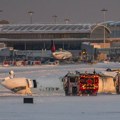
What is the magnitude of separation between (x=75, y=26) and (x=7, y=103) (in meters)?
135

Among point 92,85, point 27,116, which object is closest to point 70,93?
point 92,85

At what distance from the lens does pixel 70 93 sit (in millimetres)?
28484

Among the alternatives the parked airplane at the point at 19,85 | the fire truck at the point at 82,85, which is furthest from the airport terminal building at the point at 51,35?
the fire truck at the point at 82,85

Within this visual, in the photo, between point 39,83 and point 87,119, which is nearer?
point 87,119

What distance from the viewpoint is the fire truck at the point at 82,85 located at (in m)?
28.2

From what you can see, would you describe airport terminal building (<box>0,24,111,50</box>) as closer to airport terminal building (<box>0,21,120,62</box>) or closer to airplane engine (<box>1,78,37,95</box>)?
airport terminal building (<box>0,21,120,62</box>)

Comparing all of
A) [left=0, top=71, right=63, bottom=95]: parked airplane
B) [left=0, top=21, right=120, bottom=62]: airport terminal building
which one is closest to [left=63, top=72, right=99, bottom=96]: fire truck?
[left=0, top=71, right=63, bottom=95]: parked airplane

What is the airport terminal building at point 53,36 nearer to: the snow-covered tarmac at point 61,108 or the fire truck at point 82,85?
the fire truck at point 82,85

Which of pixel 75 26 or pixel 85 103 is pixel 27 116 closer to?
→ pixel 85 103

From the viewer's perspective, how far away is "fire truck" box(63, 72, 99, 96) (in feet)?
92.5

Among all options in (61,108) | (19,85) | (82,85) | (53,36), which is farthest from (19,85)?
(53,36)

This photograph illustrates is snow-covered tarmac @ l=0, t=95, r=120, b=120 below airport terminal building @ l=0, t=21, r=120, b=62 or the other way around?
below

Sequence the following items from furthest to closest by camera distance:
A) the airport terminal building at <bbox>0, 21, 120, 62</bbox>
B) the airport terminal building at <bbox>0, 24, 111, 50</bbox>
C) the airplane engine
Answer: the airport terminal building at <bbox>0, 24, 111, 50</bbox>, the airport terminal building at <bbox>0, 21, 120, 62</bbox>, the airplane engine

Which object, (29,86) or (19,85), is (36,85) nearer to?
(29,86)
